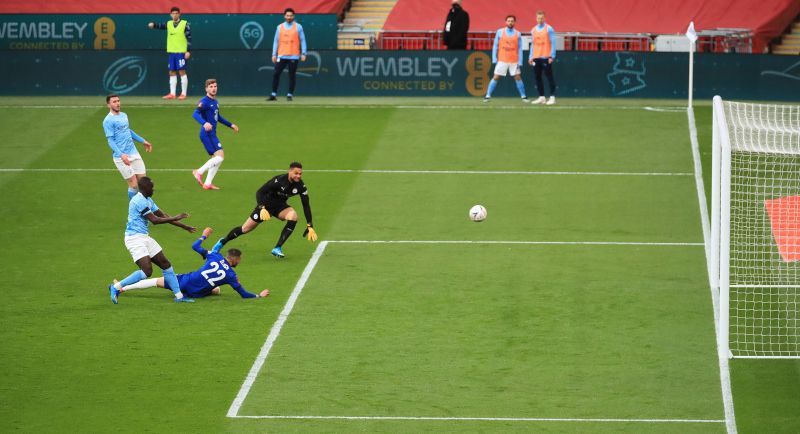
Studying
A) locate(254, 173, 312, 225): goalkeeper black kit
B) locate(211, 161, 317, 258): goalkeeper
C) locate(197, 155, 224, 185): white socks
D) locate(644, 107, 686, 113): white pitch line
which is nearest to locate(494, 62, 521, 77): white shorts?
locate(644, 107, 686, 113): white pitch line

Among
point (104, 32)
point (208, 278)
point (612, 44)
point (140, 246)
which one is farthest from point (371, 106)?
point (140, 246)

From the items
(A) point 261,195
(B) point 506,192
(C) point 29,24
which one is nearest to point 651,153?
(B) point 506,192

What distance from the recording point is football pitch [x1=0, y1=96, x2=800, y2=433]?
15328 mm

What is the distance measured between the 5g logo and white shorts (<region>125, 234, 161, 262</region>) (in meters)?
23.0

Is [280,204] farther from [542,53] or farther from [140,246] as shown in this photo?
[542,53]

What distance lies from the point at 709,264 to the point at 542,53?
1459 centimetres

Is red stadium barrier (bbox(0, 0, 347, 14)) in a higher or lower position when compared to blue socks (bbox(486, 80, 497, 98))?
higher

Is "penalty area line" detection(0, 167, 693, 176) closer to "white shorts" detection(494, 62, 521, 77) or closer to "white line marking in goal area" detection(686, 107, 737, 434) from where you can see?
"white line marking in goal area" detection(686, 107, 737, 434)

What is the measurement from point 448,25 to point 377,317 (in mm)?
20062

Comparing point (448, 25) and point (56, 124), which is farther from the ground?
point (448, 25)

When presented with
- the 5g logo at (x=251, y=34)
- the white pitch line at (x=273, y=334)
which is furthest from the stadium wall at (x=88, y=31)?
the white pitch line at (x=273, y=334)

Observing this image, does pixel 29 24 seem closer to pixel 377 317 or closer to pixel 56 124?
pixel 56 124

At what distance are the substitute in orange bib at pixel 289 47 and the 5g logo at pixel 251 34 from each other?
5.50 metres

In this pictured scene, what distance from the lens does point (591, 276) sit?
2091 cm
